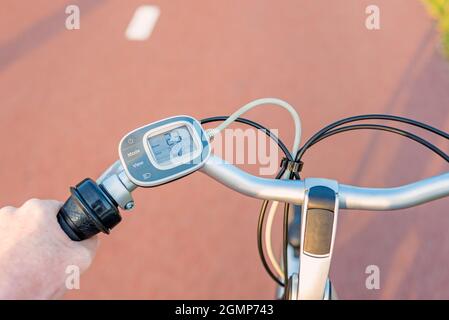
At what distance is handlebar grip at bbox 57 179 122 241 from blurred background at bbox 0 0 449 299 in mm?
1510

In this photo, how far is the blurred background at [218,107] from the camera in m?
2.30

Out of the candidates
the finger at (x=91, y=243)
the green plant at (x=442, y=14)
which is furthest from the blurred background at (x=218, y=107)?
the finger at (x=91, y=243)

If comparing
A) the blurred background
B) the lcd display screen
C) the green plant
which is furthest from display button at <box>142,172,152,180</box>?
the green plant

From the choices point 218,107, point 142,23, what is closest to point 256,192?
point 218,107

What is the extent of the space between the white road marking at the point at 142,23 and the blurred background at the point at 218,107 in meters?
0.05

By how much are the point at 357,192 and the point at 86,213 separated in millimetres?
474

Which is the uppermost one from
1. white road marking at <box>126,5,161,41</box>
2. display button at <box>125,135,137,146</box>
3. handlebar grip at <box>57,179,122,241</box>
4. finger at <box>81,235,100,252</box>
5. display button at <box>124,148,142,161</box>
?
white road marking at <box>126,5,161,41</box>

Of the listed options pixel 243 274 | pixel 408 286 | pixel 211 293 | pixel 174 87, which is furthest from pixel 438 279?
pixel 174 87

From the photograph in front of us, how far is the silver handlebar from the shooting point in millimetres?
821

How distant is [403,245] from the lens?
2408 mm

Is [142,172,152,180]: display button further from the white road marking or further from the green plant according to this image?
the green plant

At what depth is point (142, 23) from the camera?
10.9ft

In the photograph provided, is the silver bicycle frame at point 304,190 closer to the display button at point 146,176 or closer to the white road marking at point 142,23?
the display button at point 146,176

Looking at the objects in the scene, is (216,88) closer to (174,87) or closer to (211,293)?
(174,87)
